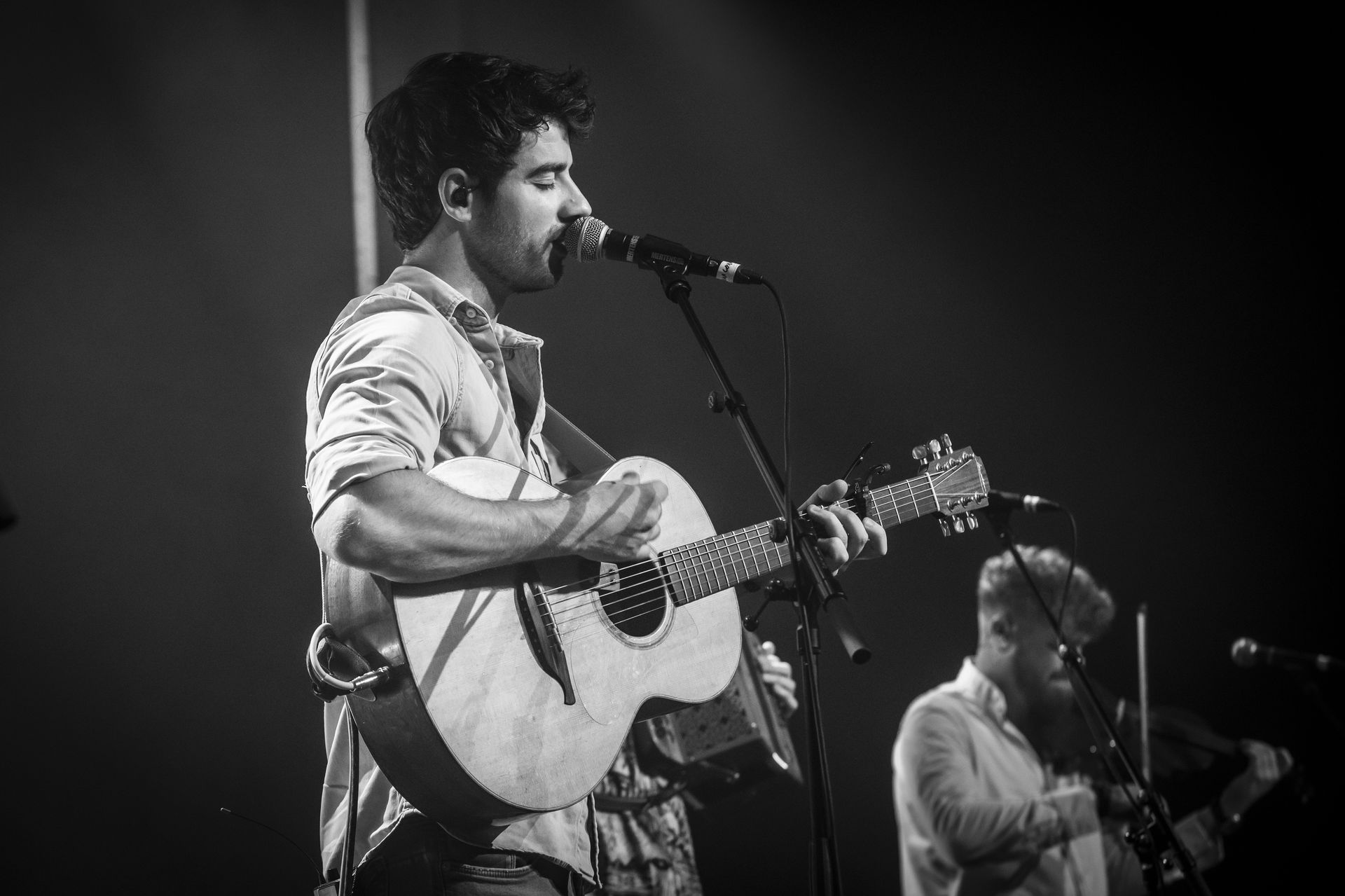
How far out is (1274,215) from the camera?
19.8 ft

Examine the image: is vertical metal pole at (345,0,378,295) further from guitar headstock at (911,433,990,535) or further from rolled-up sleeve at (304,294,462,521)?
guitar headstock at (911,433,990,535)

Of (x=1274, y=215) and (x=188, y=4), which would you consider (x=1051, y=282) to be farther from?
(x=188, y=4)

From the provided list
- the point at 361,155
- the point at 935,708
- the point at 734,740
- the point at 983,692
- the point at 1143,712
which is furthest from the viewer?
the point at 1143,712

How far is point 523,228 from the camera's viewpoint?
258 centimetres

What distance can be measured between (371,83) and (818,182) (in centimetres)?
259

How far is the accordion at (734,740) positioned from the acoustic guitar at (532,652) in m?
1.22

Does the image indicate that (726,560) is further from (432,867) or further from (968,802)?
(968,802)

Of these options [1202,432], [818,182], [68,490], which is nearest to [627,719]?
[68,490]

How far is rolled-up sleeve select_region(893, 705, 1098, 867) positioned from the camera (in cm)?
415

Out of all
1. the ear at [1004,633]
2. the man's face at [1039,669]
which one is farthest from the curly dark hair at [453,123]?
the man's face at [1039,669]

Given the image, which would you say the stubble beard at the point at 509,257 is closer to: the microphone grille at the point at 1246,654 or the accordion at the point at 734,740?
the accordion at the point at 734,740

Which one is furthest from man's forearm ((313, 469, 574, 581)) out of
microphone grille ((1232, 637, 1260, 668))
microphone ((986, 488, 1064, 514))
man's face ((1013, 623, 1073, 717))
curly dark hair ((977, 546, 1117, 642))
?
microphone grille ((1232, 637, 1260, 668))

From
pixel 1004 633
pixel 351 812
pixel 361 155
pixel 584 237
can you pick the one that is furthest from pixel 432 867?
pixel 1004 633

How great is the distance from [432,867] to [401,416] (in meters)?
0.89
